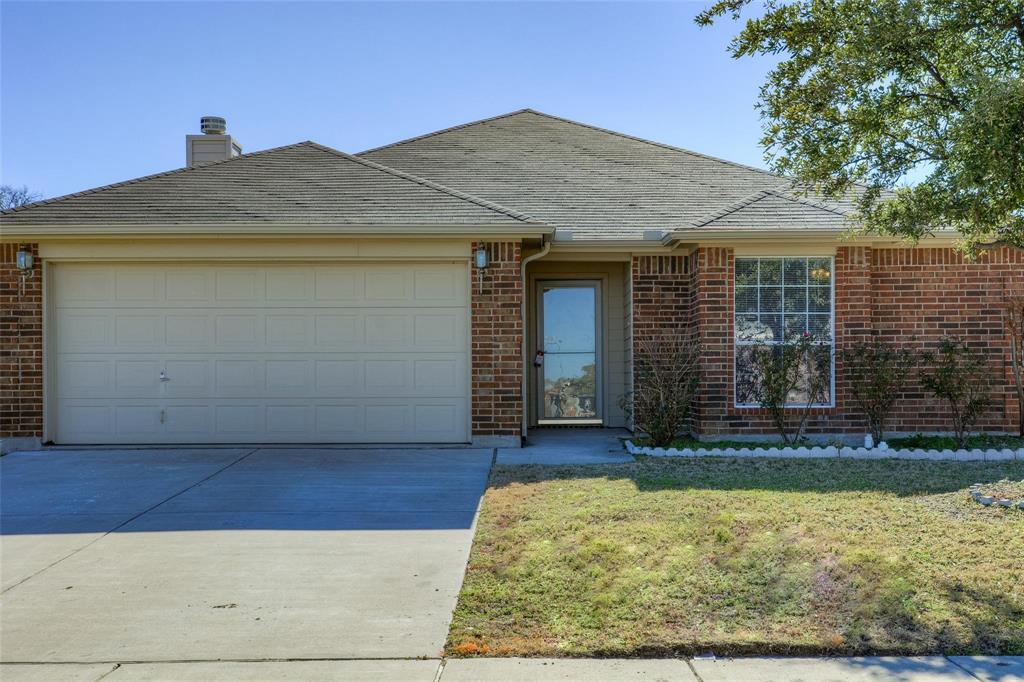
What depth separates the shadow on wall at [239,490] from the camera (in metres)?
6.97

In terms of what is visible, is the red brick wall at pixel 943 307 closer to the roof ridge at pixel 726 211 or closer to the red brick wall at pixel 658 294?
the roof ridge at pixel 726 211

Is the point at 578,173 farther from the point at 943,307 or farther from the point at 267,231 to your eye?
the point at 943,307

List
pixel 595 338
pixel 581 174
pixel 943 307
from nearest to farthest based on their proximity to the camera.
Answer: pixel 943 307 → pixel 595 338 → pixel 581 174

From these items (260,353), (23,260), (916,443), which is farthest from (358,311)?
(916,443)

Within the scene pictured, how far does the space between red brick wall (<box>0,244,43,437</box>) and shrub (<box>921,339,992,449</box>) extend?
38.2 ft

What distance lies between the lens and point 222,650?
4.41 metres

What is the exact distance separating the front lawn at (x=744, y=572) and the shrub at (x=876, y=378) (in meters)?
2.93

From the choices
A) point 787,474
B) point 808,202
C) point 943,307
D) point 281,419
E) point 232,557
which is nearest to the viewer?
point 232,557

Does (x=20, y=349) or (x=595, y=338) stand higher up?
(x=595, y=338)

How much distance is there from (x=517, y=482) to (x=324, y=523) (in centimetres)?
222

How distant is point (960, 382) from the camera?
34.1 feet

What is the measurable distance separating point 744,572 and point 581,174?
10423 millimetres

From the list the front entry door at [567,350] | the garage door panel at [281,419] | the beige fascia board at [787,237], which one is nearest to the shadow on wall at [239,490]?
the garage door panel at [281,419]

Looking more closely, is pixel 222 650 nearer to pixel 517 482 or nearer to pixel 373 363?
pixel 517 482
